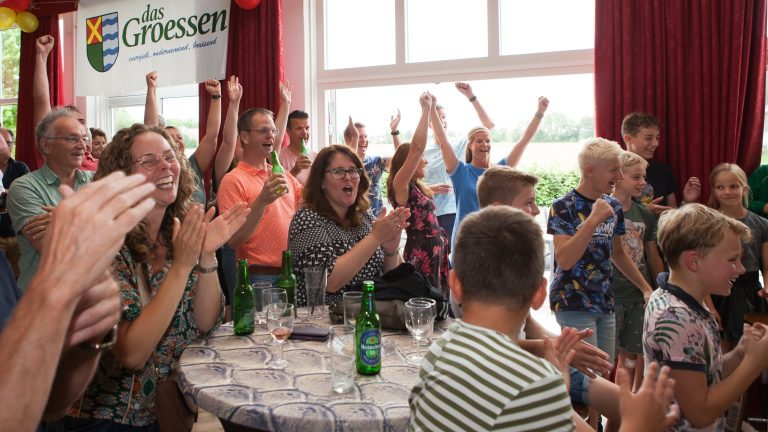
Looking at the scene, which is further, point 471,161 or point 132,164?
point 471,161

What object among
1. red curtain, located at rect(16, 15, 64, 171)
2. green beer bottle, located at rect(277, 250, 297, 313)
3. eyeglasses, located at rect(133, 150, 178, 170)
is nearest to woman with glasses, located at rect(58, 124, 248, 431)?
eyeglasses, located at rect(133, 150, 178, 170)

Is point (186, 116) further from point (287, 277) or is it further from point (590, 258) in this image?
point (590, 258)

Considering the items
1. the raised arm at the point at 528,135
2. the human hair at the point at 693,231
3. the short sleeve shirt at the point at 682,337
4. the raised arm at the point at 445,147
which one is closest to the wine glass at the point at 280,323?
the short sleeve shirt at the point at 682,337

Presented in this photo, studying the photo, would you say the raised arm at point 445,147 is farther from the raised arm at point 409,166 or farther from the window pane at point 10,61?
the window pane at point 10,61

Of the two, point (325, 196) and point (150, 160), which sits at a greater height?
point (150, 160)

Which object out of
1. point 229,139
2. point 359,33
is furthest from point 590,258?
point 359,33

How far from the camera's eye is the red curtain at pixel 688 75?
140 inches

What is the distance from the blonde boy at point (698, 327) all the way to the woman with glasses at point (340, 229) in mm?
929

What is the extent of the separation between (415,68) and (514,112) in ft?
2.92

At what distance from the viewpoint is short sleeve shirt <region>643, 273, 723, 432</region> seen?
5.28 feet

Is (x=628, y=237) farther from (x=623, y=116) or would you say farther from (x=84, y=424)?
(x=84, y=424)

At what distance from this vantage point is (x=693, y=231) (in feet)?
5.86

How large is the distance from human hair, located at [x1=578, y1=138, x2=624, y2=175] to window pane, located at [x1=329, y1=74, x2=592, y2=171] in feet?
5.15

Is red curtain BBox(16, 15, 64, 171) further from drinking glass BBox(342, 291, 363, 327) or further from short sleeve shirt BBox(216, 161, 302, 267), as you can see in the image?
drinking glass BBox(342, 291, 363, 327)
